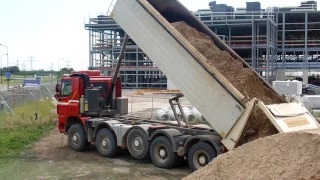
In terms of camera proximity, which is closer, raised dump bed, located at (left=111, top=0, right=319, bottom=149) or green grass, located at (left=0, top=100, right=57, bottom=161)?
raised dump bed, located at (left=111, top=0, right=319, bottom=149)

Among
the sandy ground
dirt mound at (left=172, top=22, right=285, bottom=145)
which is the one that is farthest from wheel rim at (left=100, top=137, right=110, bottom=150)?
dirt mound at (left=172, top=22, right=285, bottom=145)

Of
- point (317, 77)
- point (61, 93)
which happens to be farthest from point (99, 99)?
point (317, 77)

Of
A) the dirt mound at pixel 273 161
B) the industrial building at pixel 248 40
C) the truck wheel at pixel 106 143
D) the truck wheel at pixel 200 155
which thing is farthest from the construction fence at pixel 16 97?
the dirt mound at pixel 273 161

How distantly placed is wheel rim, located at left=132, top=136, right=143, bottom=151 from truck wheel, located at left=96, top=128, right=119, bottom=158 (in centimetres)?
90

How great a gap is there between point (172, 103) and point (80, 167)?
330 centimetres

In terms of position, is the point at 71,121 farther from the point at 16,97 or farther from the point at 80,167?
the point at 16,97

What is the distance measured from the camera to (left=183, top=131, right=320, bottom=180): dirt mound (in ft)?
18.9

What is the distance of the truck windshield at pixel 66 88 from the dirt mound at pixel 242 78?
5.19 meters

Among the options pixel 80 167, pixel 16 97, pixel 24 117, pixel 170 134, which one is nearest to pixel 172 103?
pixel 170 134

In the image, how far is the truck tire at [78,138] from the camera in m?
15.2

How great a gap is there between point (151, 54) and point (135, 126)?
2686 mm

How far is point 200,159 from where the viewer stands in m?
11.4

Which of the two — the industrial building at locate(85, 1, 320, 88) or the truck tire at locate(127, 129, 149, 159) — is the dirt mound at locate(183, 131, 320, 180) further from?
the industrial building at locate(85, 1, 320, 88)

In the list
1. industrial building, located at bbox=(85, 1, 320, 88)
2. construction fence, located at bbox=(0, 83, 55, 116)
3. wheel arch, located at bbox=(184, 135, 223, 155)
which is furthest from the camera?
industrial building, located at bbox=(85, 1, 320, 88)
